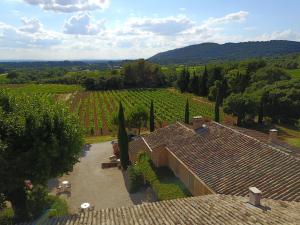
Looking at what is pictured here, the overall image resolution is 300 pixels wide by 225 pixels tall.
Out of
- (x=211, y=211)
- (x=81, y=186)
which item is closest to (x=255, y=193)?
(x=211, y=211)

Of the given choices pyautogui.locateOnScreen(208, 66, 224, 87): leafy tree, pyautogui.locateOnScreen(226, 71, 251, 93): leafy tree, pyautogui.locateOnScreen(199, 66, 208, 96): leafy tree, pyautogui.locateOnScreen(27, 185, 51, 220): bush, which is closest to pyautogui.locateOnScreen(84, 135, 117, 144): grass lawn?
pyautogui.locateOnScreen(27, 185, 51, 220): bush

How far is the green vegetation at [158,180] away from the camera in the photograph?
21109mm

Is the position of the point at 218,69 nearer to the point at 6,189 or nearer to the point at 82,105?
the point at 82,105

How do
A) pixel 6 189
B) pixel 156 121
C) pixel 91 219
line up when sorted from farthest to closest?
1. pixel 156 121
2. pixel 6 189
3. pixel 91 219

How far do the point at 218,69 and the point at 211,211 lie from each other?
8300cm

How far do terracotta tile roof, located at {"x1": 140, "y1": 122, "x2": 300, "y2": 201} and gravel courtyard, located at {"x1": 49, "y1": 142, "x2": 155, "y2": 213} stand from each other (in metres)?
4.49

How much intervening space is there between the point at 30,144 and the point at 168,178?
10.9m

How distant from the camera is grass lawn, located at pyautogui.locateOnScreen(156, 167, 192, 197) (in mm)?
21788

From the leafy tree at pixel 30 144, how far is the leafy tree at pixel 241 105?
113 ft

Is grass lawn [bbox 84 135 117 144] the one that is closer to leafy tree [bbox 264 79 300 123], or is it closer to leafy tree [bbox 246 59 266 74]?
leafy tree [bbox 264 79 300 123]

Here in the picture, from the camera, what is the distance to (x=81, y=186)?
2706cm

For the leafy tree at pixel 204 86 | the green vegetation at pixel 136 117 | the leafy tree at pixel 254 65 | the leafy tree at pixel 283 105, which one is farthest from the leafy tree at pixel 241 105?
the leafy tree at pixel 204 86

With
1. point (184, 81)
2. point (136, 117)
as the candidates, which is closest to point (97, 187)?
point (136, 117)

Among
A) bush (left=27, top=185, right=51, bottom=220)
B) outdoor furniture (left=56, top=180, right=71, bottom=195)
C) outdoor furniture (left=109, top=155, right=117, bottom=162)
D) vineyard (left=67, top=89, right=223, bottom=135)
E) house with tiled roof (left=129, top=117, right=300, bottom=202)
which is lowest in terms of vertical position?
vineyard (left=67, top=89, right=223, bottom=135)
